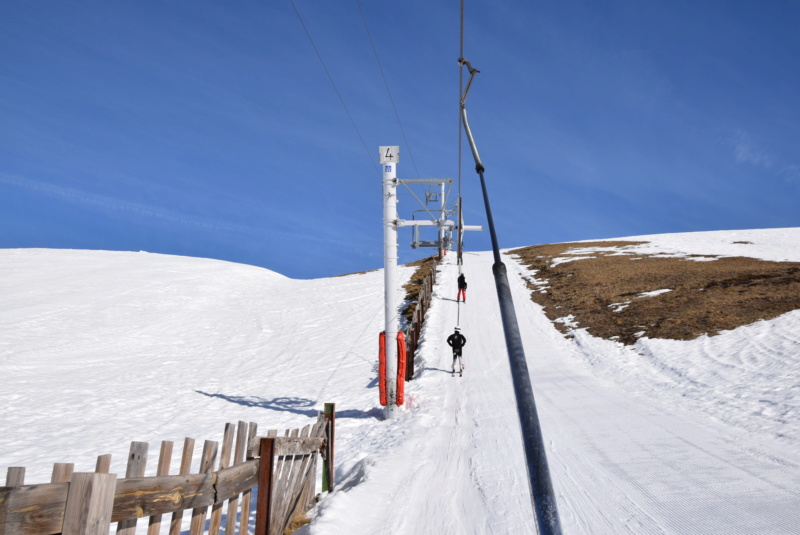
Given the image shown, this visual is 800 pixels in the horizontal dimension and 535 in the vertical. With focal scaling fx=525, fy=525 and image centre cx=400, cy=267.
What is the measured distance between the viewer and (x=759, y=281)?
25.9 m

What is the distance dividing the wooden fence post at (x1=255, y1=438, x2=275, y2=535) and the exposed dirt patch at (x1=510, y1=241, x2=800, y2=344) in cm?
1737

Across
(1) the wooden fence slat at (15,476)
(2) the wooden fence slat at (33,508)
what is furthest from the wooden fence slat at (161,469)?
(1) the wooden fence slat at (15,476)

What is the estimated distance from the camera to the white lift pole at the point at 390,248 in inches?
543

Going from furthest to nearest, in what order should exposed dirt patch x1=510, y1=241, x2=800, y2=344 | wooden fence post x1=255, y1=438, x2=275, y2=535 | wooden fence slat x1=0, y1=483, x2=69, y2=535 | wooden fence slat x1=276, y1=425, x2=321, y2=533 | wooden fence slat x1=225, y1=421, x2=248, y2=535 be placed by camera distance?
exposed dirt patch x1=510, y1=241, x2=800, y2=344 < wooden fence slat x1=276, y1=425, x2=321, y2=533 < wooden fence post x1=255, y1=438, x2=275, y2=535 < wooden fence slat x1=225, y1=421, x2=248, y2=535 < wooden fence slat x1=0, y1=483, x2=69, y2=535

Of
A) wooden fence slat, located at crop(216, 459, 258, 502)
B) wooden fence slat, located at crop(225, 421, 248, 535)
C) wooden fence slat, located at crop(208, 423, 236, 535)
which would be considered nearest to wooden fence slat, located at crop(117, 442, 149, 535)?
wooden fence slat, located at crop(216, 459, 258, 502)

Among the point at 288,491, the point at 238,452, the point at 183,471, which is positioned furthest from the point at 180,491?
the point at 288,491

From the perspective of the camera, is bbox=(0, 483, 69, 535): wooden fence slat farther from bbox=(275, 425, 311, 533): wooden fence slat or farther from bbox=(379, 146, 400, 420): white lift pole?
bbox=(379, 146, 400, 420): white lift pole

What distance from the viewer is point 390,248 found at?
14.1 m

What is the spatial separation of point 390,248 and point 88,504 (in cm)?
1112

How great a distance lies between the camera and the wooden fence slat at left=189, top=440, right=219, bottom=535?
458 centimetres

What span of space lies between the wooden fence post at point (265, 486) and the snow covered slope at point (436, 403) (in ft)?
2.39

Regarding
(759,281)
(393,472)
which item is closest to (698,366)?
(393,472)

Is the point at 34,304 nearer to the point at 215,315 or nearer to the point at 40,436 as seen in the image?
the point at 215,315

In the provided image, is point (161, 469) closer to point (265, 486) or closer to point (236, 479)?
point (236, 479)
